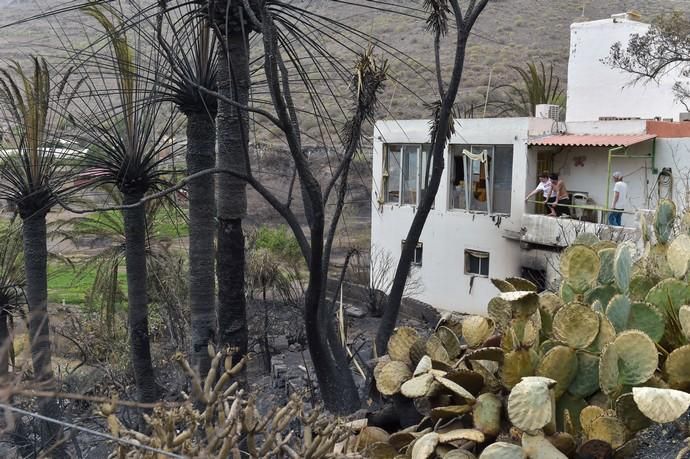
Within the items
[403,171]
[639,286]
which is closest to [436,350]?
[639,286]

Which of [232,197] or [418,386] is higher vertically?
[232,197]

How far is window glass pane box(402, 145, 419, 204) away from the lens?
69.4 ft

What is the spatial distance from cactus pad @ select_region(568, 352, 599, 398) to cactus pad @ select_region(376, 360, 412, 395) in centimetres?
107

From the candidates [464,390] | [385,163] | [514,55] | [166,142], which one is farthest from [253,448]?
[514,55]

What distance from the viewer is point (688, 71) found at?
20109 millimetres

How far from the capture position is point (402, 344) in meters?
4.96

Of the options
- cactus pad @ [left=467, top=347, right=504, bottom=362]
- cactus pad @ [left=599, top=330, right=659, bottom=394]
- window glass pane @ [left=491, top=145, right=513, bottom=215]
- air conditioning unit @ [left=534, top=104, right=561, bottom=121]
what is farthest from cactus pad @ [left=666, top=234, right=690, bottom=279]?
air conditioning unit @ [left=534, top=104, right=561, bottom=121]

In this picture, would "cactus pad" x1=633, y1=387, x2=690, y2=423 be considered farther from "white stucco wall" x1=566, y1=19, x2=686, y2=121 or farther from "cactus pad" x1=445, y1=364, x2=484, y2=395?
"white stucco wall" x1=566, y1=19, x2=686, y2=121

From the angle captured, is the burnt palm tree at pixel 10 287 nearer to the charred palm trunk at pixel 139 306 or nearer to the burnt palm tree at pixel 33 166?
the burnt palm tree at pixel 33 166

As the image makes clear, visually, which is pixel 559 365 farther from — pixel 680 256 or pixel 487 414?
pixel 680 256

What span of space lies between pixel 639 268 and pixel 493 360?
197 centimetres

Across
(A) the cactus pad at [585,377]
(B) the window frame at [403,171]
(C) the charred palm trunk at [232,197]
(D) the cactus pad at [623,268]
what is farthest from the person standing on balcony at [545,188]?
(A) the cactus pad at [585,377]

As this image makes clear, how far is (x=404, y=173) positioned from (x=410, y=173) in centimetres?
22

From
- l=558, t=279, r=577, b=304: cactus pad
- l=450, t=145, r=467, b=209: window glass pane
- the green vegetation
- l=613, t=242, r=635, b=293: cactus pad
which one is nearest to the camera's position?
l=613, t=242, r=635, b=293: cactus pad
